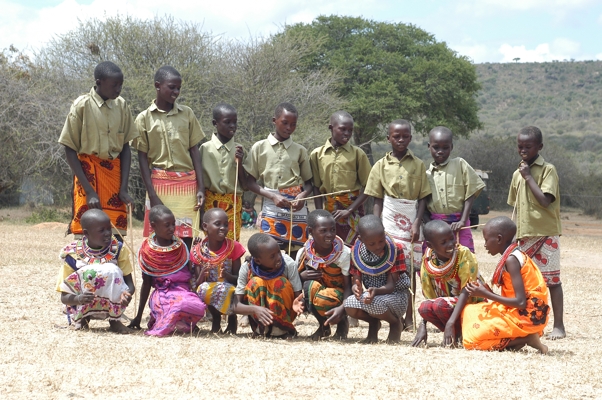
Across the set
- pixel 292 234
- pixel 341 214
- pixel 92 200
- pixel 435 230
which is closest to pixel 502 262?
pixel 435 230

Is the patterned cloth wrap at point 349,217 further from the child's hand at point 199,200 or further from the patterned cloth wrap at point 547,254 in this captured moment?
the patterned cloth wrap at point 547,254

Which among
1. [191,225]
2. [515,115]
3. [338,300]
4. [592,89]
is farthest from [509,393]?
[592,89]

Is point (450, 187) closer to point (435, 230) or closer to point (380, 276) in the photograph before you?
point (435, 230)

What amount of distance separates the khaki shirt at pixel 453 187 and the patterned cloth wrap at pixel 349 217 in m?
0.67

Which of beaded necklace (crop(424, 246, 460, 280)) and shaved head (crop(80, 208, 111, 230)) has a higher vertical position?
shaved head (crop(80, 208, 111, 230))

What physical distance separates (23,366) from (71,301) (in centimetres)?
116

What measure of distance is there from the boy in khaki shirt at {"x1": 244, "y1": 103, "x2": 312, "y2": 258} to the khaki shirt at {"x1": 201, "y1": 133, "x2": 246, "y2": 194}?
A: 6.5 inches

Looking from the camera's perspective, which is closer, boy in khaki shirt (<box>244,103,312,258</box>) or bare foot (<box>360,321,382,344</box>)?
bare foot (<box>360,321,382,344</box>)

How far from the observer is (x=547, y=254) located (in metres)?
6.08

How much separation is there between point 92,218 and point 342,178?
211cm

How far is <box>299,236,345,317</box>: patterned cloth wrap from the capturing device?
17.6 ft

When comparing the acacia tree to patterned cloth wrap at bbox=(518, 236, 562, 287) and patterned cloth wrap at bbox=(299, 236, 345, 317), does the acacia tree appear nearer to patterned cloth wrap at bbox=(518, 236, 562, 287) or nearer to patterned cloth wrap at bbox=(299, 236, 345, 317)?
patterned cloth wrap at bbox=(518, 236, 562, 287)

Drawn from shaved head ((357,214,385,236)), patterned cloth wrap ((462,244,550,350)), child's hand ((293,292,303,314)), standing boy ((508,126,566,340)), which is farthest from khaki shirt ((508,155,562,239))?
child's hand ((293,292,303,314))

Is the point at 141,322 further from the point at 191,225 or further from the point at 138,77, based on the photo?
the point at 138,77
